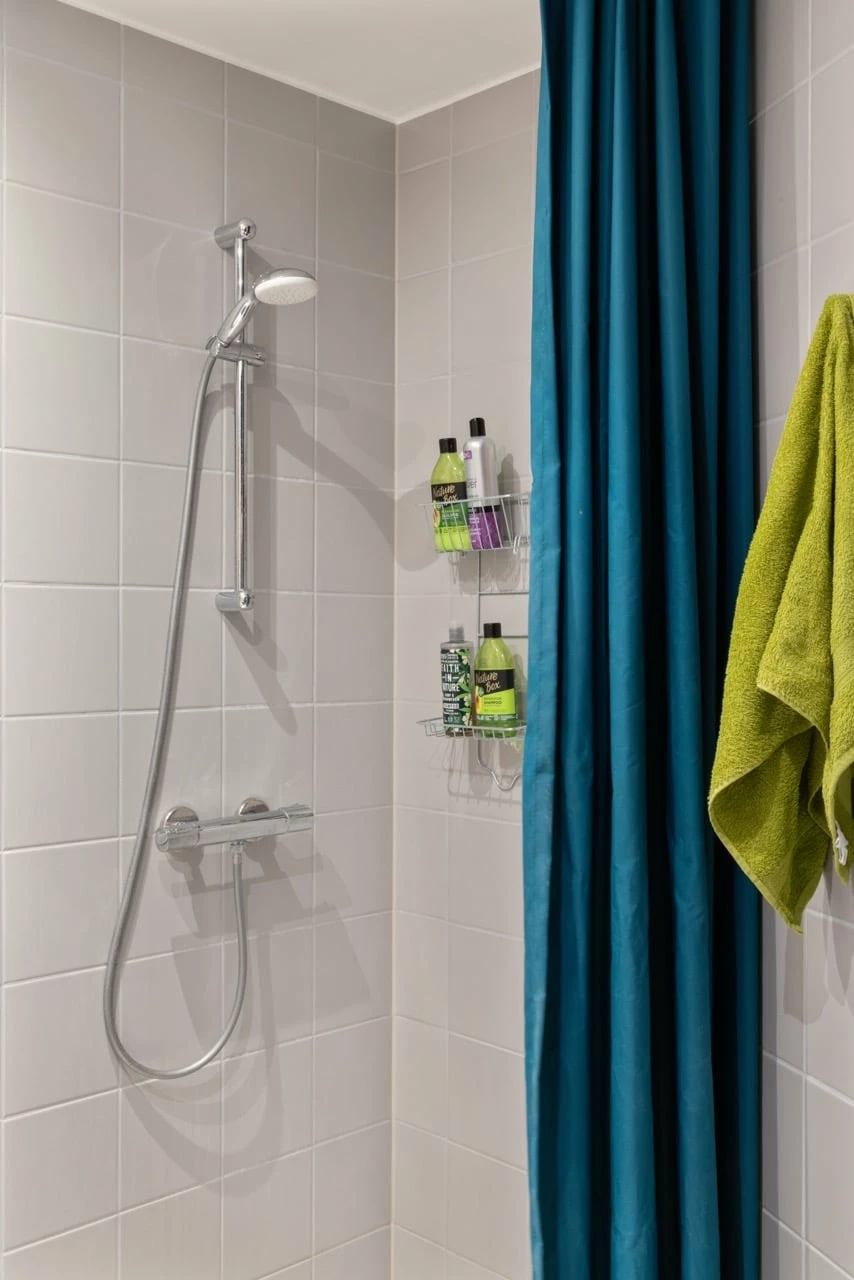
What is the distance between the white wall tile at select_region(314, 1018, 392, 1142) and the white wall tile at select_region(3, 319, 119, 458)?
1231mm

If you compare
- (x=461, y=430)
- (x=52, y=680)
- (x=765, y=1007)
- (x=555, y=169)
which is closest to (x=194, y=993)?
(x=52, y=680)

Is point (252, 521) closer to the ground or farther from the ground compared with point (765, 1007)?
farther from the ground

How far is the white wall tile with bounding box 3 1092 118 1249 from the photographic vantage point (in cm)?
185

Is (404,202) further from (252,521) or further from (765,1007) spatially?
(765,1007)

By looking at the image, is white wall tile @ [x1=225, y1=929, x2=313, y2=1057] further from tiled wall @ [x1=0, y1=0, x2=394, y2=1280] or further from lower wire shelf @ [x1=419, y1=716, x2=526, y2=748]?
lower wire shelf @ [x1=419, y1=716, x2=526, y2=748]

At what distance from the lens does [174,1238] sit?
2043 millimetres

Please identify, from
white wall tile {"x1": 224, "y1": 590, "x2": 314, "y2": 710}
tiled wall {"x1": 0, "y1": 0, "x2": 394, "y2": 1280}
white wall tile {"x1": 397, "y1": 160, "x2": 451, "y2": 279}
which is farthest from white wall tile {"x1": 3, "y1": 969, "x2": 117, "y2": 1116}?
white wall tile {"x1": 397, "y1": 160, "x2": 451, "y2": 279}

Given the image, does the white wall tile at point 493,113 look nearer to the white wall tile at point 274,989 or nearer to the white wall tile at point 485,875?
the white wall tile at point 485,875

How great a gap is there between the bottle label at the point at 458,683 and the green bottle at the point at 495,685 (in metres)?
0.02

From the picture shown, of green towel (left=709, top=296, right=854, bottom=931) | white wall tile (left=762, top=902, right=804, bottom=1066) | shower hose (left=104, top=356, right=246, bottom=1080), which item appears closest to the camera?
green towel (left=709, top=296, right=854, bottom=931)

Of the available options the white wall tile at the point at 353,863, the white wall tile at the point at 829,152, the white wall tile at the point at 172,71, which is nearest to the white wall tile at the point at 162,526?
the white wall tile at the point at 353,863

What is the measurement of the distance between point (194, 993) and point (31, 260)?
4.22ft

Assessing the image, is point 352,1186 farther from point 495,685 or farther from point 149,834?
point 495,685

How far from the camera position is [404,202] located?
2.40 meters
